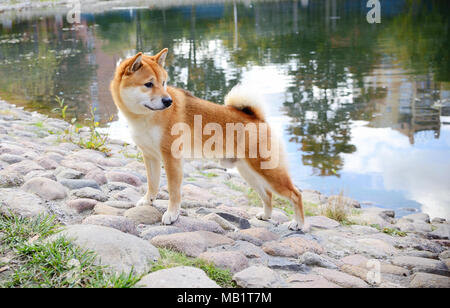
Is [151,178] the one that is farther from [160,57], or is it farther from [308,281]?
[308,281]

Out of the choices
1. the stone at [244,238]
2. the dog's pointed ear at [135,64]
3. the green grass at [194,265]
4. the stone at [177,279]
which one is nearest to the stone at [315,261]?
the stone at [244,238]

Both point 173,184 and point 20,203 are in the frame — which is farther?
point 173,184

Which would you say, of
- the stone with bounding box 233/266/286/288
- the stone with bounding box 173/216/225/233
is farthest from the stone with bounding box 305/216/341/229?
the stone with bounding box 233/266/286/288

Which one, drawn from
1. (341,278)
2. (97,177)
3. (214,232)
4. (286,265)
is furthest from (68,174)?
(341,278)

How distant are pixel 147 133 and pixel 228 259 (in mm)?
1398

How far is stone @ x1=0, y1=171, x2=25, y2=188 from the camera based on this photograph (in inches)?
166

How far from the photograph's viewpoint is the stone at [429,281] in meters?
3.25

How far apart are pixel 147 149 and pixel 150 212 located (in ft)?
1.97

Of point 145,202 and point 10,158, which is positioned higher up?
point 10,158

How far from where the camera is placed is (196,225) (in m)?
4.05

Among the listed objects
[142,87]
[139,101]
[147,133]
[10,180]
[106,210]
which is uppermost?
[142,87]

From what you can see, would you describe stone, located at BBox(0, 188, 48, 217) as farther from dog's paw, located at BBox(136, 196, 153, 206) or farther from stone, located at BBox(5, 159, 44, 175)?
dog's paw, located at BBox(136, 196, 153, 206)

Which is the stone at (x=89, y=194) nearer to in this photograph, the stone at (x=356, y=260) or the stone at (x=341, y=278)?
the stone at (x=341, y=278)

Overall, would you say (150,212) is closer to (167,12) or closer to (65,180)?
(65,180)
